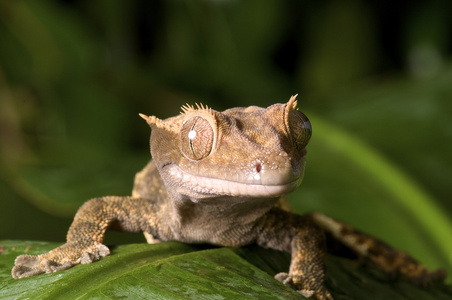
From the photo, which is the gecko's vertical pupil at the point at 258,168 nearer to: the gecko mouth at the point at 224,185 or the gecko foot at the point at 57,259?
the gecko mouth at the point at 224,185

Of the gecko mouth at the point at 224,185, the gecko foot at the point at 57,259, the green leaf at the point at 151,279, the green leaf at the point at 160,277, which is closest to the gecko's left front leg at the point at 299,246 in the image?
the green leaf at the point at 160,277

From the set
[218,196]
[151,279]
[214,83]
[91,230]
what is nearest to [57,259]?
[91,230]

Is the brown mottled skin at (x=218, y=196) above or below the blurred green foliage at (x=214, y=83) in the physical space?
below

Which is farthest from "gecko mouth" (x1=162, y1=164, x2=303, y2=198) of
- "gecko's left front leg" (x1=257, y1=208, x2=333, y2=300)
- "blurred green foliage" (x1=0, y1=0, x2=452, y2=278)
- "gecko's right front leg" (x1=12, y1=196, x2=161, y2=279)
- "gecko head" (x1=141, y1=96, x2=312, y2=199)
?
"blurred green foliage" (x1=0, y1=0, x2=452, y2=278)

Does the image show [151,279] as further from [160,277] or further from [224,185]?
[224,185]

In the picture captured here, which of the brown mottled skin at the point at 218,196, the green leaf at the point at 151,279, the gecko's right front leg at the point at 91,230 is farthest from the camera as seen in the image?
the gecko's right front leg at the point at 91,230

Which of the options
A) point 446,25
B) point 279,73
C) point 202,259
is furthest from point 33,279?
point 446,25
